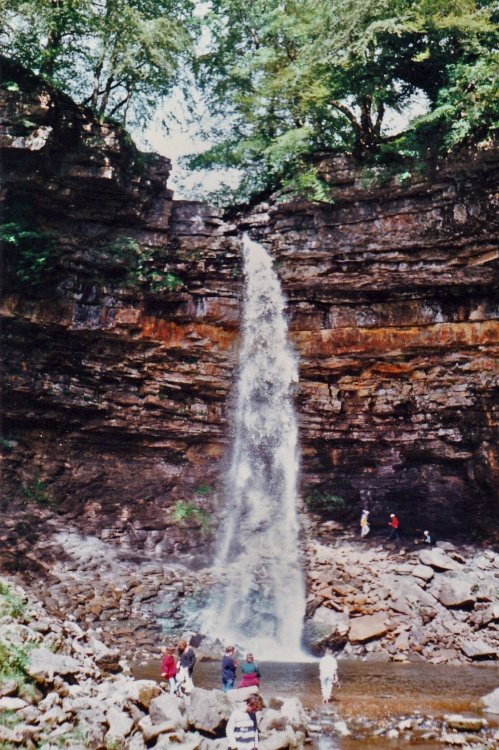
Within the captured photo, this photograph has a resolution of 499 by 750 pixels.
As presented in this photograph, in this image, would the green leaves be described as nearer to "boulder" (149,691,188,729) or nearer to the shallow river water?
the shallow river water

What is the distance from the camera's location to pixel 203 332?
18906 mm

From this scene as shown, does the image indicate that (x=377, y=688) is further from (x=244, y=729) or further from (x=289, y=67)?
(x=289, y=67)

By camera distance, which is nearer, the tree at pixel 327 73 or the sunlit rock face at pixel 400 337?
the tree at pixel 327 73

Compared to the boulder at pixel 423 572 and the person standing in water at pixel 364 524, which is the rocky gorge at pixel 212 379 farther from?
the person standing in water at pixel 364 524

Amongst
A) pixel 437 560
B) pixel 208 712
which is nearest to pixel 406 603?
Result: pixel 437 560

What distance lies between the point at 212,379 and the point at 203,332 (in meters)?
1.58

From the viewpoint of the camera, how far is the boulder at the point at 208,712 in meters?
7.39

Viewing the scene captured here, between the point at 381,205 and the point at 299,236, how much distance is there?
2.60 m

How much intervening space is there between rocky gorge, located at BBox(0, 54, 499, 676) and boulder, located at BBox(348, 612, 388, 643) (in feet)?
0.20

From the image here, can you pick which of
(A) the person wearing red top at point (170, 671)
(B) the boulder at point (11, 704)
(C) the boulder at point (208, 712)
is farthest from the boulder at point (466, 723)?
(B) the boulder at point (11, 704)

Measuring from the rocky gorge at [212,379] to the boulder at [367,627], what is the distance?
0.06m

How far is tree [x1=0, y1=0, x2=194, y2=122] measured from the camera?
16.0m

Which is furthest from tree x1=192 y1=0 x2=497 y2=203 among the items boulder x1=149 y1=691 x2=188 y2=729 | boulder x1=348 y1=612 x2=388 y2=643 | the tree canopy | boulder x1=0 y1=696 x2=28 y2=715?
boulder x1=0 y1=696 x2=28 y2=715

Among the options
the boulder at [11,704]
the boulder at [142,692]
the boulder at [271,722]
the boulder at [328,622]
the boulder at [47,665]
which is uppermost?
the boulder at [11,704]
